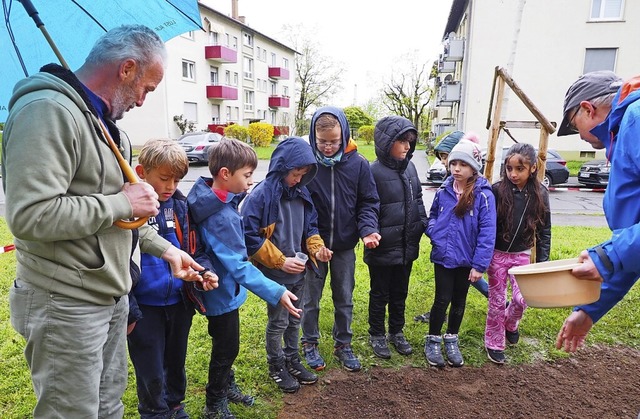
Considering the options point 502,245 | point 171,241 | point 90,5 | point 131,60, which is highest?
point 90,5

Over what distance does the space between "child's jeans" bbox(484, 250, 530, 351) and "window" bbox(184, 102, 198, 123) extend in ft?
96.4

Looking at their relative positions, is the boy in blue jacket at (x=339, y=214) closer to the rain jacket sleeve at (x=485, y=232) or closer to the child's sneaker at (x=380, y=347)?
the child's sneaker at (x=380, y=347)

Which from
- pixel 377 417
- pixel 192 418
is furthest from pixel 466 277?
pixel 192 418

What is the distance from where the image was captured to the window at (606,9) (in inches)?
763

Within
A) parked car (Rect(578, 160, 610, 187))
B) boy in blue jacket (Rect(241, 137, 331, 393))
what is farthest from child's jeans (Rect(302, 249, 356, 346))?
parked car (Rect(578, 160, 610, 187))

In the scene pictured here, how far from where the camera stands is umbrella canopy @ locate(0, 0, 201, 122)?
1.83 m

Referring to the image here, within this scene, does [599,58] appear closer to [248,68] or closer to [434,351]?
[434,351]

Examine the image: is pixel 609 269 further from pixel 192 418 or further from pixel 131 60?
pixel 192 418

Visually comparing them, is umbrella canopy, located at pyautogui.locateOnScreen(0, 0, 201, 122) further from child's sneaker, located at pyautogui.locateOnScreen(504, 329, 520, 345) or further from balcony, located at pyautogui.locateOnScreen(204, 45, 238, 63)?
balcony, located at pyautogui.locateOnScreen(204, 45, 238, 63)

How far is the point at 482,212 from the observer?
3.33 meters

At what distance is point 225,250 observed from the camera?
2414 mm

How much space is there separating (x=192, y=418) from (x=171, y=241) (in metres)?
1.12

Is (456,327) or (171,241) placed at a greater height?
(171,241)

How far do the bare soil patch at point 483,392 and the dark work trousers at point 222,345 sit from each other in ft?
1.56
